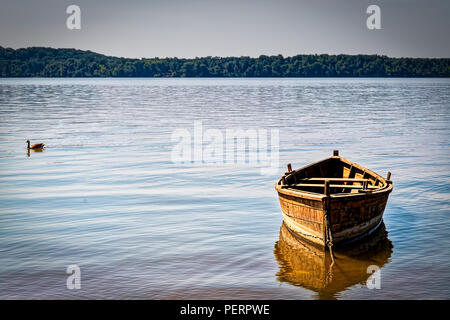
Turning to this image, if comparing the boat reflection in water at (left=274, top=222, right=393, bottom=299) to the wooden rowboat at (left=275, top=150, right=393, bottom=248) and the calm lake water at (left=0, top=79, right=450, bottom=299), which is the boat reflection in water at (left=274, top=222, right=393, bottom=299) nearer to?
the calm lake water at (left=0, top=79, right=450, bottom=299)

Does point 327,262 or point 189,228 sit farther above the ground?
point 189,228

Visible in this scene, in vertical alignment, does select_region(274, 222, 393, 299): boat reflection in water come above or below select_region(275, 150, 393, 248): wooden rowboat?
below

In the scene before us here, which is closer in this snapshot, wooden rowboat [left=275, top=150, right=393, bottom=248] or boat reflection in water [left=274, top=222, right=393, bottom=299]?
boat reflection in water [left=274, top=222, right=393, bottom=299]

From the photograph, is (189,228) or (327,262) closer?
(327,262)

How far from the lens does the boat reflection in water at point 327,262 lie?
523 inches

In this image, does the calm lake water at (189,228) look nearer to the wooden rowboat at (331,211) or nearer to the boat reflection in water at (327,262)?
the boat reflection in water at (327,262)

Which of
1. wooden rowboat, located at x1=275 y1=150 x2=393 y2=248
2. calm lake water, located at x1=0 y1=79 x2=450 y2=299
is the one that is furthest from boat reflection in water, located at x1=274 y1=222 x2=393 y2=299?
wooden rowboat, located at x1=275 y1=150 x2=393 y2=248

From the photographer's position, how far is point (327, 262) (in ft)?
47.4

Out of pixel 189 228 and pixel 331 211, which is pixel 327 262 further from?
pixel 189 228

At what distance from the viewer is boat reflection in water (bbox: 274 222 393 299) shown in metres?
13.3

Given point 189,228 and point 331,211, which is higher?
point 331,211

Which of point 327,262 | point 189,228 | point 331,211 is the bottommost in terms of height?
point 327,262

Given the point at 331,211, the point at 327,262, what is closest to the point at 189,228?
the point at 327,262
